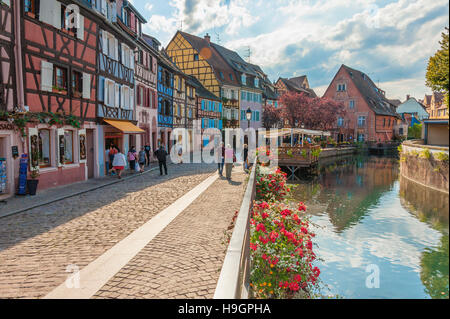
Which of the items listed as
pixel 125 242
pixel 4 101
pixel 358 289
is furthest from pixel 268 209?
pixel 4 101

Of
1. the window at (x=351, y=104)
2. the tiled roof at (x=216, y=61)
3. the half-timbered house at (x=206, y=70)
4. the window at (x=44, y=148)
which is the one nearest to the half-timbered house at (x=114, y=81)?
the window at (x=44, y=148)

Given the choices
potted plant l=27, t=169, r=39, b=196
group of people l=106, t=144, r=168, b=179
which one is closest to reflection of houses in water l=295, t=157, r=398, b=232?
group of people l=106, t=144, r=168, b=179

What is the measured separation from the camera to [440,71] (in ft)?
4.42

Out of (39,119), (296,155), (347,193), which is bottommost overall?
(347,193)

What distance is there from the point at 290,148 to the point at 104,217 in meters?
21.0

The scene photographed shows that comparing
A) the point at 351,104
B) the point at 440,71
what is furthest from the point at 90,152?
the point at 351,104

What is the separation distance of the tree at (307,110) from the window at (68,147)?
3887cm

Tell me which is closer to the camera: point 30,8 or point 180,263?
point 180,263

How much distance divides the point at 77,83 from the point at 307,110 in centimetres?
3939

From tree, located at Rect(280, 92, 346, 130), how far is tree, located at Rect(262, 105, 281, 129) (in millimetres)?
2434

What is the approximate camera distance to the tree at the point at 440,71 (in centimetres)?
128

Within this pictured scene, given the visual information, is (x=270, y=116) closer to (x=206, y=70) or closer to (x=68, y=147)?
(x=206, y=70)

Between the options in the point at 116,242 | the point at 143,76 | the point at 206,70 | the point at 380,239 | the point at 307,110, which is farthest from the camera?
the point at 307,110

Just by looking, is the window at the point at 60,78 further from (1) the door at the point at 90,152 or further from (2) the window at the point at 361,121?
(2) the window at the point at 361,121
